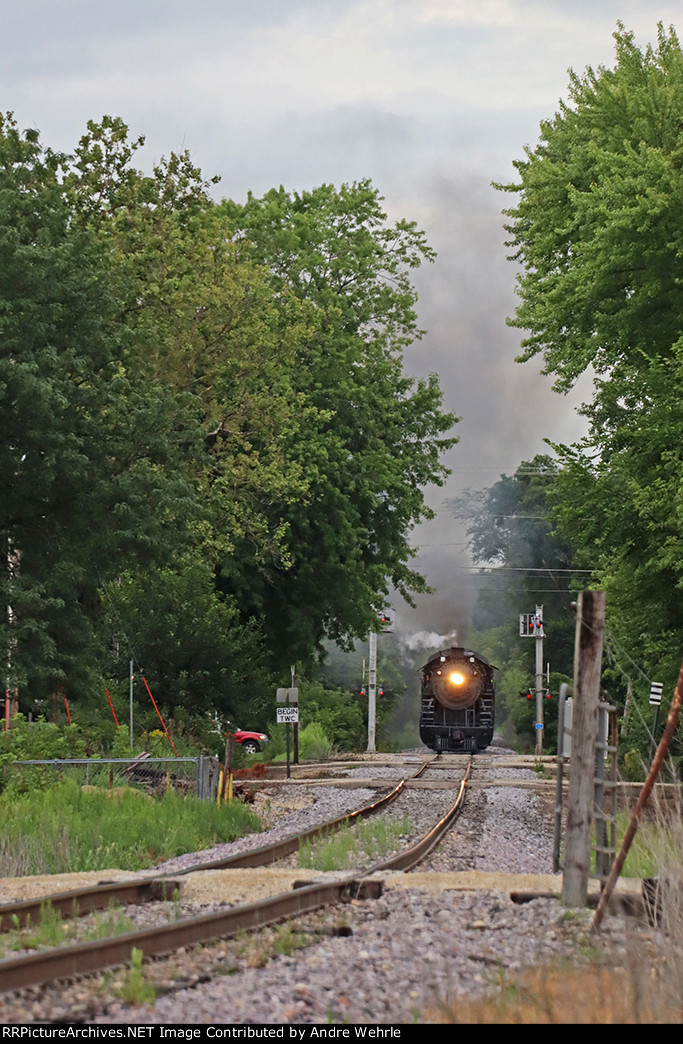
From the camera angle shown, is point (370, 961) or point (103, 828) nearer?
point (370, 961)

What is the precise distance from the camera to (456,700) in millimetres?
53062

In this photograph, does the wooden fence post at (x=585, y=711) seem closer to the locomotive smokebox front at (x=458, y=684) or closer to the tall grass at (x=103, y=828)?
the tall grass at (x=103, y=828)

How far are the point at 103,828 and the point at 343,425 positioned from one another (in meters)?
30.4

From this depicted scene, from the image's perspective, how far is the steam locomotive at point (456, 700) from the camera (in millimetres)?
53031

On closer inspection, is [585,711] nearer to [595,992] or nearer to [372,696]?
[595,992]

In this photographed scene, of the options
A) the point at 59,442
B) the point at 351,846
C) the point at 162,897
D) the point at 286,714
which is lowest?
the point at 162,897

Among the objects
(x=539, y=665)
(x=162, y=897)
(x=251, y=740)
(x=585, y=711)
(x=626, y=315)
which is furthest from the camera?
(x=539, y=665)

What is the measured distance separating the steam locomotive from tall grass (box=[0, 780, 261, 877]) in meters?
32.9

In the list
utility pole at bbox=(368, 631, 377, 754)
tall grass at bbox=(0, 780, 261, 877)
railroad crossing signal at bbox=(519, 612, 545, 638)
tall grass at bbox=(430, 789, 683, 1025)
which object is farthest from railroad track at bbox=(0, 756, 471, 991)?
railroad crossing signal at bbox=(519, 612, 545, 638)

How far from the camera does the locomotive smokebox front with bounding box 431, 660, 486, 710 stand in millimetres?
52844

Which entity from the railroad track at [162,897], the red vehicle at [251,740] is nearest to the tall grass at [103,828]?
the railroad track at [162,897]

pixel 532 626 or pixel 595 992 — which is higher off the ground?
pixel 532 626

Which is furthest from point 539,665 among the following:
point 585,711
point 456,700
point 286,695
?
point 585,711

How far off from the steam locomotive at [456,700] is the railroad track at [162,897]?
36797 mm
